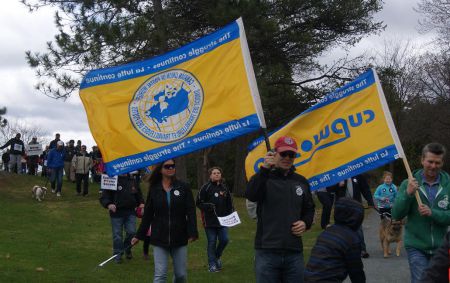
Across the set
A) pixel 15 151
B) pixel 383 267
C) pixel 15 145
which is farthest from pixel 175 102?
pixel 15 151

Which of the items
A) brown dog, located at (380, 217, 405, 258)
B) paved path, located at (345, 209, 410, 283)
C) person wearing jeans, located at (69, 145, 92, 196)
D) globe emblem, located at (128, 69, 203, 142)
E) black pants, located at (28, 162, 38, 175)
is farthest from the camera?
black pants, located at (28, 162, 38, 175)

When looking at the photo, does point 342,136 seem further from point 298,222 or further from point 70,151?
point 70,151

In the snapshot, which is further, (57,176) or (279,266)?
(57,176)

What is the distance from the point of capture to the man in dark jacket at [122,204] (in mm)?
11234

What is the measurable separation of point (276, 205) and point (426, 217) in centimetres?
132

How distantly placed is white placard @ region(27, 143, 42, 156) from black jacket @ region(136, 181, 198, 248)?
73.3ft

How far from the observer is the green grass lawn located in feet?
34.8

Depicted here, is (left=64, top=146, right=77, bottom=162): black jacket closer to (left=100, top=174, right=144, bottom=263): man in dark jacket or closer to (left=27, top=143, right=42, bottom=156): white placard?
(left=27, top=143, right=42, bottom=156): white placard

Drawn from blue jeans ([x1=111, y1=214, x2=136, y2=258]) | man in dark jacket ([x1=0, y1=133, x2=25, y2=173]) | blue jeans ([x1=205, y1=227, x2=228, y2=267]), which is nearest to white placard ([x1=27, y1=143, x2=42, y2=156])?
man in dark jacket ([x1=0, y1=133, x2=25, y2=173])

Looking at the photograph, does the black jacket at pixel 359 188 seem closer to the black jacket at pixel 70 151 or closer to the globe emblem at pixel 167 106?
the globe emblem at pixel 167 106

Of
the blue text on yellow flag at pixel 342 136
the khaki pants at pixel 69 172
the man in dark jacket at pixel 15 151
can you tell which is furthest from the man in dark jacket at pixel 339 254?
the man in dark jacket at pixel 15 151

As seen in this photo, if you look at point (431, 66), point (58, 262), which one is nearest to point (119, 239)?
point (58, 262)

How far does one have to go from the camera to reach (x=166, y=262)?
7258mm

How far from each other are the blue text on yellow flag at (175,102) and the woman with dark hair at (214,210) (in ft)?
13.4
